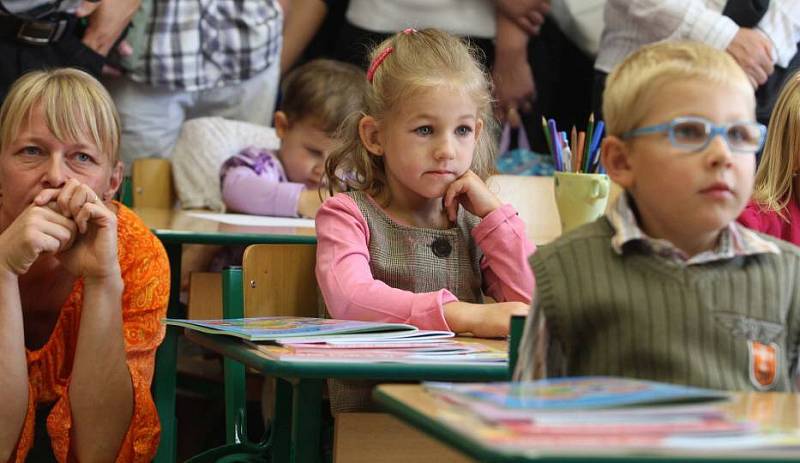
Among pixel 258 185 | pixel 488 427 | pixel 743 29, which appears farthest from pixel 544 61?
pixel 488 427

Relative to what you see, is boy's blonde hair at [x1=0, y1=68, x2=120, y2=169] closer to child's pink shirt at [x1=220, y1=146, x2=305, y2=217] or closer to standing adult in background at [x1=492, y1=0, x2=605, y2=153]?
child's pink shirt at [x1=220, y1=146, x2=305, y2=217]

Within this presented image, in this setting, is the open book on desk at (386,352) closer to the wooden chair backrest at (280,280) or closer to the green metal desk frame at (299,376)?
the green metal desk frame at (299,376)

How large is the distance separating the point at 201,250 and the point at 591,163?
1.52 m

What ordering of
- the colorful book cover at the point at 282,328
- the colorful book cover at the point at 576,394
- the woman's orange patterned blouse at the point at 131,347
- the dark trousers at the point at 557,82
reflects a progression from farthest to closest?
the dark trousers at the point at 557,82, the woman's orange patterned blouse at the point at 131,347, the colorful book cover at the point at 282,328, the colorful book cover at the point at 576,394

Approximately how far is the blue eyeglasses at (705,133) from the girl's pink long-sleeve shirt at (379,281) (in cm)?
59

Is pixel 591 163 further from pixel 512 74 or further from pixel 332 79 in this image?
pixel 512 74

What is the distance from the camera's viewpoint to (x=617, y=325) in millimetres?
1191

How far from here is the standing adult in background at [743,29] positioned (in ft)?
10.8

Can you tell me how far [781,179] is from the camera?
214 centimetres

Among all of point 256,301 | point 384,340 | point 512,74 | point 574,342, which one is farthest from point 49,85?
point 512,74

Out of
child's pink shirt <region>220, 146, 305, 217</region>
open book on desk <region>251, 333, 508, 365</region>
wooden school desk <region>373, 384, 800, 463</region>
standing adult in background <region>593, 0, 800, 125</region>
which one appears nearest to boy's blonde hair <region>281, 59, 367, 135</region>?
child's pink shirt <region>220, 146, 305, 217</region>

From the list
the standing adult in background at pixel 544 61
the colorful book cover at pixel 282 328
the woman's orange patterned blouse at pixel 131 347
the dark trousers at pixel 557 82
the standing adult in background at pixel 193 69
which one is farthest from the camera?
the dark trousers at pixel 557 82

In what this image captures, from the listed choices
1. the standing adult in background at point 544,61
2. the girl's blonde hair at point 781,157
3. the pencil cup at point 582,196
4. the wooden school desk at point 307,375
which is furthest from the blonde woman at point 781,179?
the standing adult in background at point 544,61

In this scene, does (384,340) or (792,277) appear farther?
(384,340)
